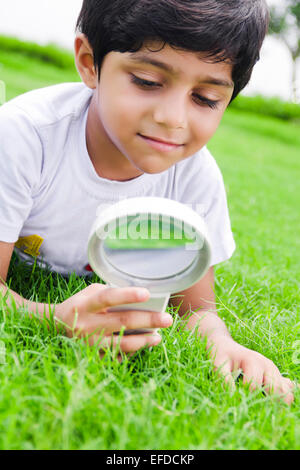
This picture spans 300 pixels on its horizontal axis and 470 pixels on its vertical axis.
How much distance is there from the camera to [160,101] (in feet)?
5.19

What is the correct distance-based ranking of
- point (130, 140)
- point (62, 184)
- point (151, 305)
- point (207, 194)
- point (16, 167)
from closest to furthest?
point (151, 305), point (130, 140), point (16, 167), point (62, 184), point (207, 194)

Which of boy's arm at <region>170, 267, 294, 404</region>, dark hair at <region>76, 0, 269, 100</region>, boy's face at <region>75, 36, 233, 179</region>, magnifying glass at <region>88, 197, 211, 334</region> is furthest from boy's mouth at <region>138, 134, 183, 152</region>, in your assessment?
boy's arm at <region>170, 267, 294, 404</region>

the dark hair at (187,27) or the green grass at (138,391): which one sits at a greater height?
the dark hair at (187,27)

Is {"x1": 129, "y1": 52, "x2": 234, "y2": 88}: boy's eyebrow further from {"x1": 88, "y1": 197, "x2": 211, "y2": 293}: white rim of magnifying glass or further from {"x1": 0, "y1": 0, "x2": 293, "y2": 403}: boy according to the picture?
{"x1": 88, "y1": 197, "x2": 211, "y2": 293}: white rim of magnifying glass

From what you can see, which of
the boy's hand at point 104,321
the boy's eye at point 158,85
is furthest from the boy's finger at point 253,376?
the boy's eye at point 158,85

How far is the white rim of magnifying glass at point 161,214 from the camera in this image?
1275mm

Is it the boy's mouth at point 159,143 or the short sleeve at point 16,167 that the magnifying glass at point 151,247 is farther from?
the short sleeve at point 16,167

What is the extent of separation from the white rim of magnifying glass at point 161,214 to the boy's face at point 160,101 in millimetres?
412

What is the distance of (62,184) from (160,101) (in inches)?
25.4

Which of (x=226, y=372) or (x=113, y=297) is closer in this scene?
(x=113, y=297)

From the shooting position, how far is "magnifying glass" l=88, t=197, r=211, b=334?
1.28 meters
